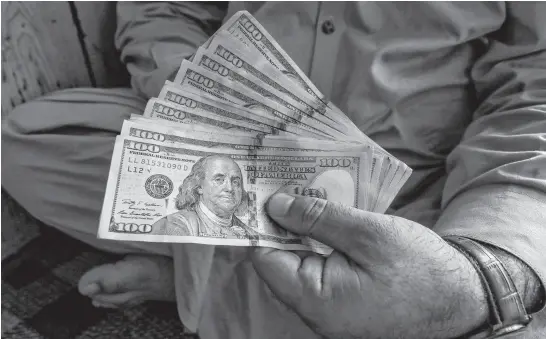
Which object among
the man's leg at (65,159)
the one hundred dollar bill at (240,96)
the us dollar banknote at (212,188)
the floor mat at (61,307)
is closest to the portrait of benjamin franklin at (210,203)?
the us dollar banknote at (212,188)

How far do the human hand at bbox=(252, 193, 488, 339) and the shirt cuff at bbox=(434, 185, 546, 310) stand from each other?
0.07 metres

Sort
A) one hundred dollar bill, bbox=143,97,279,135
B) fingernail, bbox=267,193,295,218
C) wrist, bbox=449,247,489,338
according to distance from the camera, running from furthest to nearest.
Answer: one hundred dollar bill, bbox=143,97,279,135
fingernail, bbox=267,193,295,218
wrist, bbox=449,247,489,338

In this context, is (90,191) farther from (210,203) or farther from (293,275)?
(293,275)

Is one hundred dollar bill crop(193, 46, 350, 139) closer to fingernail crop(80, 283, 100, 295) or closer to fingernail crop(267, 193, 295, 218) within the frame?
fingernail crop(267, 193, 295, 218)

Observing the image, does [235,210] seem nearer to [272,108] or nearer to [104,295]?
[272,108]

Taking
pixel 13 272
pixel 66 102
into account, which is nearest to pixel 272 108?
pixel 66 102

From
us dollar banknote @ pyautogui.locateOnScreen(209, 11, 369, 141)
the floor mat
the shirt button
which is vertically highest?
the shirt button

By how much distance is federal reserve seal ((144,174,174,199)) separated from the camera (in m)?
0.71

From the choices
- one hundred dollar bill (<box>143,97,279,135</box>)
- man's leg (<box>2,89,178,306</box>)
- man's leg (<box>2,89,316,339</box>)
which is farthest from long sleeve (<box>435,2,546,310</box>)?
man's leg (<box>2,89,178,306</box>)

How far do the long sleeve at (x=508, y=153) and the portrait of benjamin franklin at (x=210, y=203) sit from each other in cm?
30

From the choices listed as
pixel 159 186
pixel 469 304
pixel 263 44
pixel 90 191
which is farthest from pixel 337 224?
pixel 90 191

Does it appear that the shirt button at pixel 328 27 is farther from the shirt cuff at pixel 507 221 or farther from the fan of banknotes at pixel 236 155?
the shirt cuff at pixel 507 221

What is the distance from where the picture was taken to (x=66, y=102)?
3.30 ft

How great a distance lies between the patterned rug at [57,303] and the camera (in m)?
0.94
